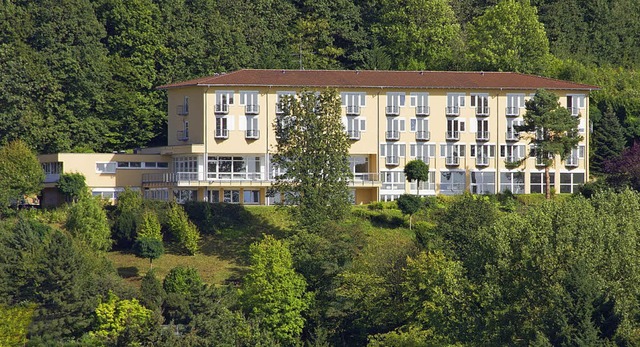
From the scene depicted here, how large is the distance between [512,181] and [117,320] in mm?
34958

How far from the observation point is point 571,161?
102 metres

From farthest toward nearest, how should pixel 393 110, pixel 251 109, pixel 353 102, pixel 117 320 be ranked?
pixel 393 110 → pixel 353 102 → pixel 251 109 → pixel 117 320

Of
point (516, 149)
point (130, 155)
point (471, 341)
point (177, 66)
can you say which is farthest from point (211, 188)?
point (471, 341)

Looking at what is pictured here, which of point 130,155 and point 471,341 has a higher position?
point 130,155

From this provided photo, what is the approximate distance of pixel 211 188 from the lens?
3777 inches

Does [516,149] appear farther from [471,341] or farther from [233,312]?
[471,341]

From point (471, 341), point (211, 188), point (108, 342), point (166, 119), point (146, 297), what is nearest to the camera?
point (471, 341)

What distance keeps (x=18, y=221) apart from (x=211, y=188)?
15.1 m

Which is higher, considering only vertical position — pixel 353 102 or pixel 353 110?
pixel 353 102

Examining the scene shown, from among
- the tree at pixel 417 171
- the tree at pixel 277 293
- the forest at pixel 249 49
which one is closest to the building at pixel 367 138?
the tree at pixel 417 171

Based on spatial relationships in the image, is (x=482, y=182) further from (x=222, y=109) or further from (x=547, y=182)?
(x=222, y=109)

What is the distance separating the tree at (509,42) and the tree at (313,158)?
2298cm

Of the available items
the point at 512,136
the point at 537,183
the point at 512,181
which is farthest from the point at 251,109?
the point at 537,183

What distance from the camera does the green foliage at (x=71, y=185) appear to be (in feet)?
304
